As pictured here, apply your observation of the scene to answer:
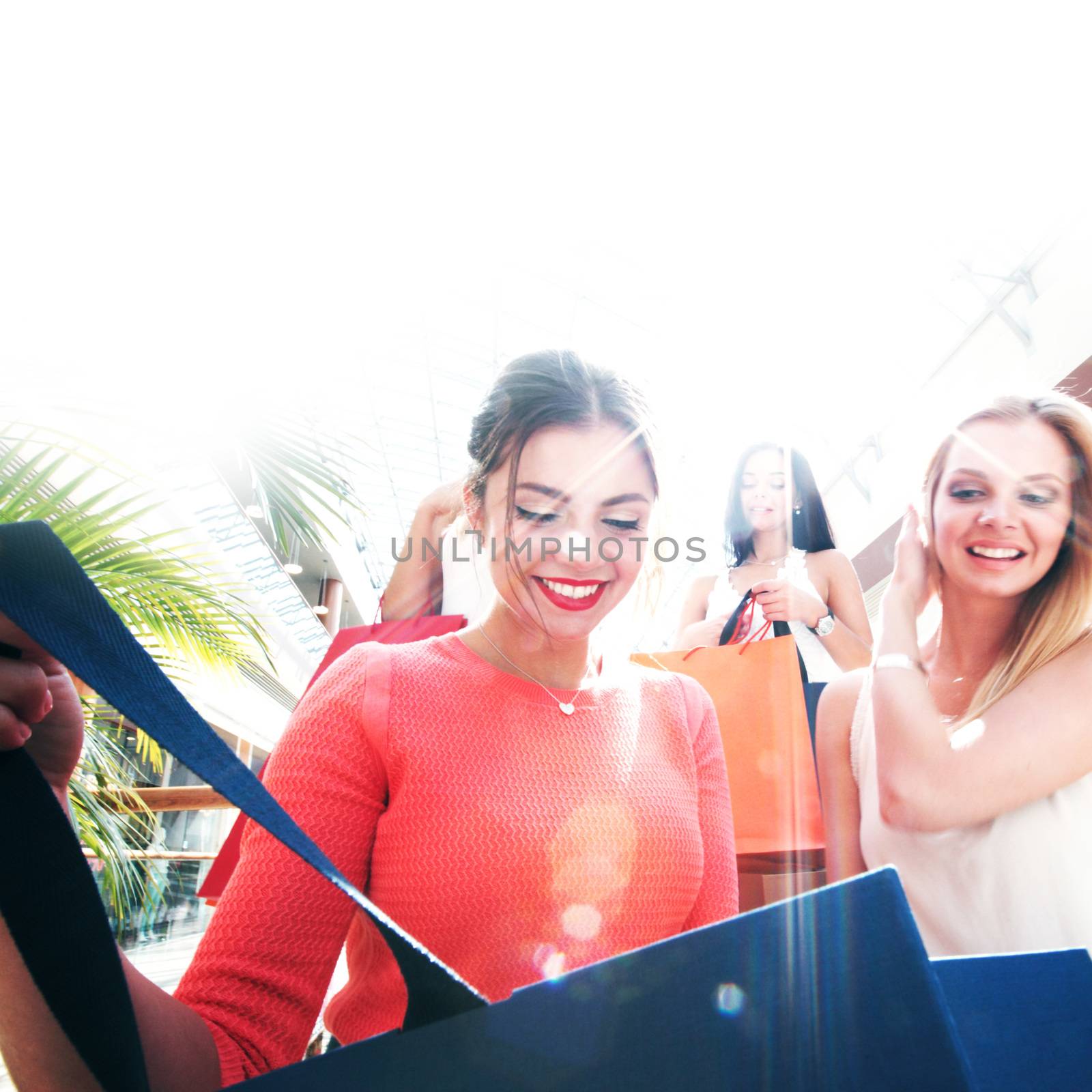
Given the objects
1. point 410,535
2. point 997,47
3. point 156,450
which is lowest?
point 410,535

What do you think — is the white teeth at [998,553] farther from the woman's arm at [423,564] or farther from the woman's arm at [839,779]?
the woman's arm at [423,564]

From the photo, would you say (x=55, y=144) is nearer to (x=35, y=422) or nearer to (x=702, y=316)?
(x=35, y=422)

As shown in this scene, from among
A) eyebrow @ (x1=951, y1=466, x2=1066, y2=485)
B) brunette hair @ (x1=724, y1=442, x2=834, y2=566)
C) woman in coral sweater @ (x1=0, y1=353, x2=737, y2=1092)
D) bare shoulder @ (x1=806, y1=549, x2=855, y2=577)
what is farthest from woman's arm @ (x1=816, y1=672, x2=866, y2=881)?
brunette hair @ (x1=724, y1=442, x2=834, y2=566)

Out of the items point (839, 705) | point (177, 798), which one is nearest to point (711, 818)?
point (839, 705)

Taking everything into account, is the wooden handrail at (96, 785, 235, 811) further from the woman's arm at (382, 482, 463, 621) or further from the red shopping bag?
the woman's arm at (382, 482, 463, 621)

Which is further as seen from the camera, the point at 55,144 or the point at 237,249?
the point at 237,249

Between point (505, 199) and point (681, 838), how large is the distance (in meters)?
12.7

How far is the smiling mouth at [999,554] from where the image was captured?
1.55 m

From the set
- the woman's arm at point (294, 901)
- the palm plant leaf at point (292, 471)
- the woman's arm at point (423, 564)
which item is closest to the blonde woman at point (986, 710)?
the woman's arm at point (294, 901)

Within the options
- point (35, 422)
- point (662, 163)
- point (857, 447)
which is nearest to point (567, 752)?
point (35, 422)

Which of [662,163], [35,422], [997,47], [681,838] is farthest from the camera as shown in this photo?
[662,163]

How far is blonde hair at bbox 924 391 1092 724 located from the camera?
1.41m

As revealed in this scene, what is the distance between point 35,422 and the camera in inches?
91.2

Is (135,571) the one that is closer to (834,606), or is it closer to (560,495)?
(560,495)
